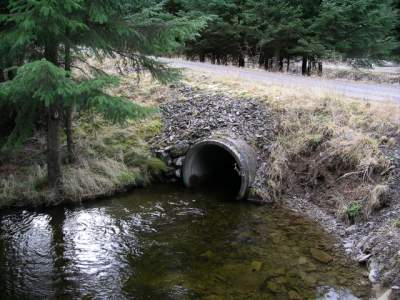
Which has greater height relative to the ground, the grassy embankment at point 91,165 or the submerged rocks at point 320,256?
the grassy embankment at point 91,165

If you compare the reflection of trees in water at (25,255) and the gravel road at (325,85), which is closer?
the reflection of trees in water at (25,255)

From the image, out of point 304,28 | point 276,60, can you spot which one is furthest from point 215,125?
point 276,60

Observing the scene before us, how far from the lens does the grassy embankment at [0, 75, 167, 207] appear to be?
9.77m

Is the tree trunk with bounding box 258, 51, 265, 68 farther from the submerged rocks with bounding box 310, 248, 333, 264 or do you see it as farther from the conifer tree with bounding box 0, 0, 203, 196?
the submerged rocks with bounding box 310, 248, 333, 264

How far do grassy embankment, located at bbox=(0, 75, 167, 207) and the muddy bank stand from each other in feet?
1.90

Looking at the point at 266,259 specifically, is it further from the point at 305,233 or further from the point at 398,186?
the point at 398,186

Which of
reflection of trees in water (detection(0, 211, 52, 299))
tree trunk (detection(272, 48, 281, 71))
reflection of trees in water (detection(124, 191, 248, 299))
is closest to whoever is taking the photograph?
reflection of trees in water (detection(0, 211, 52, 299))

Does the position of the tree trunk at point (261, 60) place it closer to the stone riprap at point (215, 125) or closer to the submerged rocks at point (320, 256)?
the stone riprap at point (215, 125)

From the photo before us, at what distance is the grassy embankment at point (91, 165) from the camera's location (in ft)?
32.1

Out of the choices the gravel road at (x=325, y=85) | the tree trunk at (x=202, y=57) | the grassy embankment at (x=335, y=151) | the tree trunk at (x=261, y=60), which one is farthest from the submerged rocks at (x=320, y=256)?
the tree trunk at (x=202, y=57)

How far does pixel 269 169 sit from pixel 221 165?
252 centimetres

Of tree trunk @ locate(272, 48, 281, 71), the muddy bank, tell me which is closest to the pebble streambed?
the muddy bank

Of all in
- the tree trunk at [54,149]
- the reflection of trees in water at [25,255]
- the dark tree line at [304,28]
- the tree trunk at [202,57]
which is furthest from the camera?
the tree trunk at [202,57]

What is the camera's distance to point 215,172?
1253 centimetres
